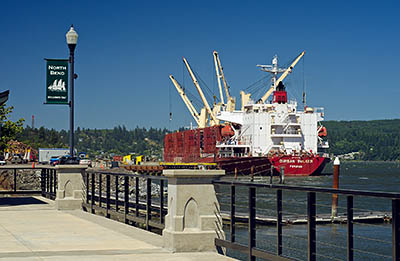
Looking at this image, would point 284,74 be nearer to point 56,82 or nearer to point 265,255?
point 56,82

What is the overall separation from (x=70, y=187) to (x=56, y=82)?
3462 millimetres

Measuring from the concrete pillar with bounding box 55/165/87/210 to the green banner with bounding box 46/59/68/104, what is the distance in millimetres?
2413

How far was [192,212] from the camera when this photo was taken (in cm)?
980

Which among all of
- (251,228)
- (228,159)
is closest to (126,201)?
(251,228)

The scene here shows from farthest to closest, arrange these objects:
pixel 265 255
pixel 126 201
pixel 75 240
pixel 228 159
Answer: pixel 228 159
pixel 126 201
pixel 75 240
pixel 265 255

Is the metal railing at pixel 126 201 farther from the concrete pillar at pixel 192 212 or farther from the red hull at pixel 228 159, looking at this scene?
the red hull at pixel 228 159

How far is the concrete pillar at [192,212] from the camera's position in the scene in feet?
31.6

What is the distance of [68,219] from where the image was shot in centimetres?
1477

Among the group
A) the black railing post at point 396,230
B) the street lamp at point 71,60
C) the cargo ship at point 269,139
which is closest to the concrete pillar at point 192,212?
the black railing post at point 396,230

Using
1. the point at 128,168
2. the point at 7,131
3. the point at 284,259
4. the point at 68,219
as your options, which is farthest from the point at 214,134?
the point at 284,259

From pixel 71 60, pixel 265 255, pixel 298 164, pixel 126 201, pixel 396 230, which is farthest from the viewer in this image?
pixel 298 164

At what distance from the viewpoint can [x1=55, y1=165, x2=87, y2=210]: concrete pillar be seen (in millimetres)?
17438

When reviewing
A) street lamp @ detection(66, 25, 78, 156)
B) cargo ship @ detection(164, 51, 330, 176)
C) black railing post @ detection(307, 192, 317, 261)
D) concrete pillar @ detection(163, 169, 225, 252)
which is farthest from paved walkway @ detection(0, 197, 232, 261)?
cargo ship @ detection(164, 51, 330, 176)

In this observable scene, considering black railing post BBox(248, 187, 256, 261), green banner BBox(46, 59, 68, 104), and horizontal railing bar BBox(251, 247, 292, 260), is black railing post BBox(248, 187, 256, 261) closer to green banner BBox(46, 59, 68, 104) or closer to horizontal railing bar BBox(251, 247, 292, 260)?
horizontal railing bar BBox(251, 247, 292, 260)
